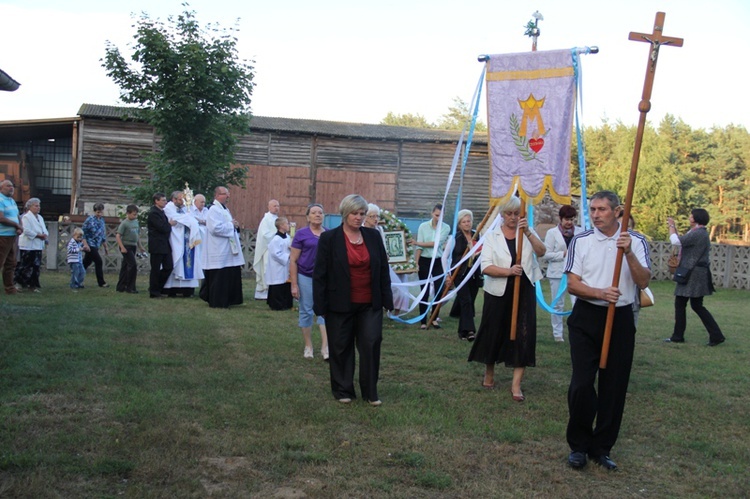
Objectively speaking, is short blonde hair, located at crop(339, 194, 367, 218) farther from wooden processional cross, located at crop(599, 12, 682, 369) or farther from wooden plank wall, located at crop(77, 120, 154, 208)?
wooden plank wall, located at crop(77, 120, 154, 208)

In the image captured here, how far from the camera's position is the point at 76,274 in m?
17.1

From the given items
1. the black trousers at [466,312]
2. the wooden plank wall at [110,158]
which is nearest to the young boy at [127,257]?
the black trousers at [466,312]

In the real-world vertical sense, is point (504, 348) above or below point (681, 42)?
below

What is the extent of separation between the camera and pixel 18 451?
5.25 metres

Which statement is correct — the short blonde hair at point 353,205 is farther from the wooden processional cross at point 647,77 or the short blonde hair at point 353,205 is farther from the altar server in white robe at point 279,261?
the altar server in white robe at point 279,261

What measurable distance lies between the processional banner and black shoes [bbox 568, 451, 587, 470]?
11.8 ft

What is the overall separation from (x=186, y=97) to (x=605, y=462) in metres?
19.0

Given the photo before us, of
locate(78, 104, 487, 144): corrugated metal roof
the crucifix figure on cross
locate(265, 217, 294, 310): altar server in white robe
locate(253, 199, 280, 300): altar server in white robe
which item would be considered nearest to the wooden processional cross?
the crucifix figure on cross

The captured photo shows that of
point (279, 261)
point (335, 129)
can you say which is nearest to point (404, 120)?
point (335, 129)

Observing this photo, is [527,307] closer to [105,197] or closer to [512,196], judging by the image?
[512,196]

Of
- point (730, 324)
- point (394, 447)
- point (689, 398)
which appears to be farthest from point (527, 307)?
point (730, 324)

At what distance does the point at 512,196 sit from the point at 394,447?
3.58 metres

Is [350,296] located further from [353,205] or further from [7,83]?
[7,83]

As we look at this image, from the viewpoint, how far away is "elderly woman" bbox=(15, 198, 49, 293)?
15414mm
